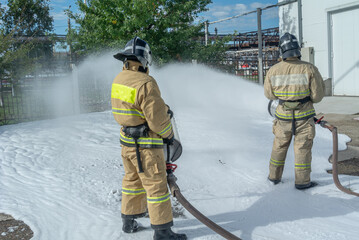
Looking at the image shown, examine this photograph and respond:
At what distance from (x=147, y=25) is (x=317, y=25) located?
20.0ft

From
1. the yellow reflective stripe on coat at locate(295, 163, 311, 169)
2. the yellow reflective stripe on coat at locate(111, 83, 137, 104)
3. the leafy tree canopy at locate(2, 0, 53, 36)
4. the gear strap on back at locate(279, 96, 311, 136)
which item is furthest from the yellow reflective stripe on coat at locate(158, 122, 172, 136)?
the leafy tree canopy at locate(2, 0, 53, 36)

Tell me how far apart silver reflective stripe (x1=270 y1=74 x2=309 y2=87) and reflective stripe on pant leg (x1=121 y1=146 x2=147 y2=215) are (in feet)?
7.03

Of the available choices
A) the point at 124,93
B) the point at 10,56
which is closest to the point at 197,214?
the point at 124,93

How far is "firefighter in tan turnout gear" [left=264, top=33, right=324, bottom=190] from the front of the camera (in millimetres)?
4117

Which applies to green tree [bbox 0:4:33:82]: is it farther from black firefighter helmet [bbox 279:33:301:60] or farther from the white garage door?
the white garage door

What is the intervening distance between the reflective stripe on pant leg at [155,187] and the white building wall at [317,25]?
10765mm

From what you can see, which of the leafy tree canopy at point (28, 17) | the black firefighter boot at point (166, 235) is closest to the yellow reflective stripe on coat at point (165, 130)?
the black firefighter boot at point (166, 235)

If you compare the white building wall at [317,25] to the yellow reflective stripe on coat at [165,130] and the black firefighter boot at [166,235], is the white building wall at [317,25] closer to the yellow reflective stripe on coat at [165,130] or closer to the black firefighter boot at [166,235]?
the yellow reflective stripe on coat at [165,130]

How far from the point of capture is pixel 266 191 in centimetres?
428

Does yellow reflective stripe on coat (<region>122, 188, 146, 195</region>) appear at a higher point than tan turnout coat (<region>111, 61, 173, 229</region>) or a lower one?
lower

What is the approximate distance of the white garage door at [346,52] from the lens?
11.4 metres

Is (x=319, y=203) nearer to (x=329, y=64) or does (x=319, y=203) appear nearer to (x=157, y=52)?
(x=157, y=52)

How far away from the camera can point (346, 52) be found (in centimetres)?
1166

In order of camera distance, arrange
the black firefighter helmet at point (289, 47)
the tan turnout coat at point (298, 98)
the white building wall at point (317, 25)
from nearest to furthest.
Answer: the tan turnout coat at point (298, 98) < the black firefighter helmet at point (289, 47) < the white building wall at point (317, 25)
